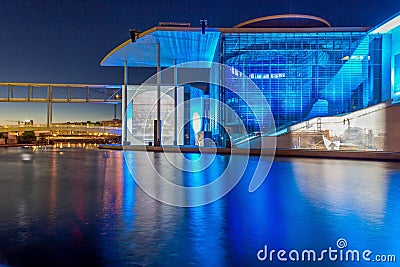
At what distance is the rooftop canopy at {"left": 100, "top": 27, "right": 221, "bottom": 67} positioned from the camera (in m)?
26.1

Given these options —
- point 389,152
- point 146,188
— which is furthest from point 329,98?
point 146,188

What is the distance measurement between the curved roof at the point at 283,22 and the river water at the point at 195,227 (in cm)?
2436

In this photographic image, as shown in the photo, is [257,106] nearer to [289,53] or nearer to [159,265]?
[289,53]

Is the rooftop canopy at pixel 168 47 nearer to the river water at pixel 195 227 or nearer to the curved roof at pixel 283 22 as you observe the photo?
the curved roof at pixel 283 22

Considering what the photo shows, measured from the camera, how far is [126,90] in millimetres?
35406

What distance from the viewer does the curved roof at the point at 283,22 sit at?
100 ft

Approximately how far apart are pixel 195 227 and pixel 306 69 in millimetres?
25888

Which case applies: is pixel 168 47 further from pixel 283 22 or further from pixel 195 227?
pixel 195 227

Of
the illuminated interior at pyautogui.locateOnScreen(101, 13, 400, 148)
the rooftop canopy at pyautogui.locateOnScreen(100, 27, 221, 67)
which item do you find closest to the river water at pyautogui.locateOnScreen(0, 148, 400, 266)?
the rooftop canopy at pyautogui.locateOnScreen(100, 27, 221, 67)

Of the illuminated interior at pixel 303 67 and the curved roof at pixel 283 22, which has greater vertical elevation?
the curved roof at pixel 283 22

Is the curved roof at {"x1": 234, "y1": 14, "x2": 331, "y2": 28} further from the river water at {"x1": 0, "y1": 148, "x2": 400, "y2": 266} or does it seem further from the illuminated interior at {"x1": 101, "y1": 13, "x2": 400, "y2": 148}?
the river water at {"x1": 0, "y1": 148, "x2": 400, "y2": 266}

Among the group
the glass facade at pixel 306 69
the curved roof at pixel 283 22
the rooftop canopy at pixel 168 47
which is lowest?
the glass facade at pixel 306 69

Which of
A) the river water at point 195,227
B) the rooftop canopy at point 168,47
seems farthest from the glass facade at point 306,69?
the river water at point 195,227

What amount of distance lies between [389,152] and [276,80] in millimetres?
11772
